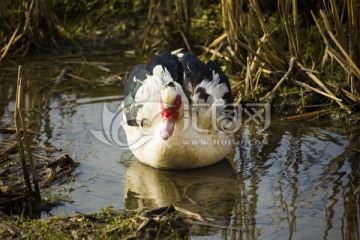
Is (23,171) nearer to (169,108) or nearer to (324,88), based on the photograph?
(169,108)

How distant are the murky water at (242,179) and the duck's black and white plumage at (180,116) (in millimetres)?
169

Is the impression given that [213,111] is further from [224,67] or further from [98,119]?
[224,67]

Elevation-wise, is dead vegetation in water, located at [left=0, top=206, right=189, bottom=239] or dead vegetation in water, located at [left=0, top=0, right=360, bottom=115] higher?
dead vegetation in water, located at [left=0, top=0, right=360, bottom=115]

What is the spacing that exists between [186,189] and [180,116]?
0.63 meters

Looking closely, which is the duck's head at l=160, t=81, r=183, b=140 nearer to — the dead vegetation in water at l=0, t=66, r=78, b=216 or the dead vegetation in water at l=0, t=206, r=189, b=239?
the dead vegetation in water at l=0, t=66, r=78, b=216

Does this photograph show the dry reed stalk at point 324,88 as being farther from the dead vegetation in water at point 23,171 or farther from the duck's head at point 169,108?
the dead vegetation in water at point 23,171

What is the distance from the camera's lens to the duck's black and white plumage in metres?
5.45

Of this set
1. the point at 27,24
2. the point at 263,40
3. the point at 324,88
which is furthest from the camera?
the point at 27,24

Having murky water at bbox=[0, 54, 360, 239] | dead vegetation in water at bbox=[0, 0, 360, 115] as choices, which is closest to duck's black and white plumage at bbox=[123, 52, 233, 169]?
murky water at bbox=[0, 54, 360, 239]

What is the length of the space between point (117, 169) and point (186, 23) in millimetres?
3559

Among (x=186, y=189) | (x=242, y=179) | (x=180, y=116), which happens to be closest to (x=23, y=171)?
(x=186, y=189)

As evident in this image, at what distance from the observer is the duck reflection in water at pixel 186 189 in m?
4.85

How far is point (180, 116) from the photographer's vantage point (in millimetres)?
5473

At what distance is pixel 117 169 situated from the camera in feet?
18.5
